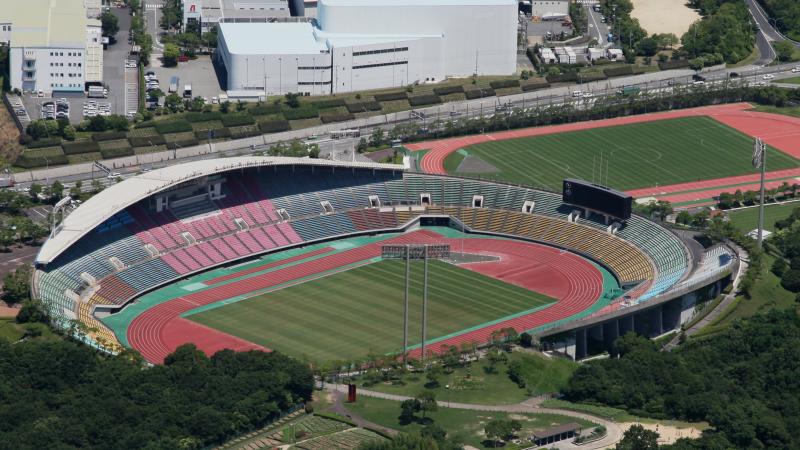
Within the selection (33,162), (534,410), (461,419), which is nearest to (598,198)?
(534,410)

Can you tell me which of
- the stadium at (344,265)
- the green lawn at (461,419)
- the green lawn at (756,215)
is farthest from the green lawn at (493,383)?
the green lawn at (756,215)

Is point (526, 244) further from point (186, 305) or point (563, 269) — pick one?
point (186, 305)

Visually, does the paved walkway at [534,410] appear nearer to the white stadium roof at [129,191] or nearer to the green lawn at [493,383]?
the green lawn at [493,383]

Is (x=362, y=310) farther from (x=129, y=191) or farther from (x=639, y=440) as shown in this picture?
(x=639, y=440)

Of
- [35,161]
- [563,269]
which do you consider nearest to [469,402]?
[563,269]

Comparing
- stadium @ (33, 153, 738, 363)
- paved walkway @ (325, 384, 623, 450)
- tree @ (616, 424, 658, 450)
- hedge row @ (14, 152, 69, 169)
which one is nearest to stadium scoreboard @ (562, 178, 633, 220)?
stadium @ (33, 153, 738, 363)

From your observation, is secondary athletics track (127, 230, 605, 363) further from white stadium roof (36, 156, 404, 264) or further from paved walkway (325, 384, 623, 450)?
paved walkway (325, 384, 623, 450)
